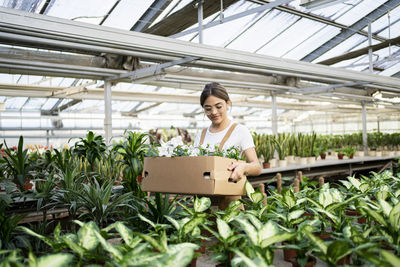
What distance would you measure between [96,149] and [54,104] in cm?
726

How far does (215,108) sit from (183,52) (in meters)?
1.41

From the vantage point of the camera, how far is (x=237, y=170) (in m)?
1.49

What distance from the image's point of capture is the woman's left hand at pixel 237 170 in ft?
4.83

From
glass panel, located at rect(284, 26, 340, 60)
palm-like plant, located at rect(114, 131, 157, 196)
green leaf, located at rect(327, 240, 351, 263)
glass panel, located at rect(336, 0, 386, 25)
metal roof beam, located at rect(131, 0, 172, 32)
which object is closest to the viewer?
green leaf, located at rect(327, 240, 351, 263)

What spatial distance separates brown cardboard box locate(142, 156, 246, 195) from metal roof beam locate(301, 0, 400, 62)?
21.9 feet

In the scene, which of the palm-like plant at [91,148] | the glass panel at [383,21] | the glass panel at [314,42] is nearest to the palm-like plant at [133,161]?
the palm-like plant at [91,148]

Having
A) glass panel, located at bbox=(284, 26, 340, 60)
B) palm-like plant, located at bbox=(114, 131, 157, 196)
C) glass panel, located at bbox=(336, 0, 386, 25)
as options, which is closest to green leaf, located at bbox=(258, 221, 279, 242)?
palm-like plant, located at bbox=(114, 131, 157, 196)

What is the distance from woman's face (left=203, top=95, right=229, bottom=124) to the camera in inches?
72.5

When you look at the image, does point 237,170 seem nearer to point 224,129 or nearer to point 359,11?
point 224,129

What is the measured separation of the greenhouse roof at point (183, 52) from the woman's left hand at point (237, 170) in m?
1.61

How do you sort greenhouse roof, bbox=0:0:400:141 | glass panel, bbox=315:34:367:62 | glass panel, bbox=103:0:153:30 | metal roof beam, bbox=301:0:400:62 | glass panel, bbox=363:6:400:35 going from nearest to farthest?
greenhouse roof, bbox=0:0:400:141 < glass panel, bbox=103:0:153:30 < metal roof beam, bbox=301:0:400:62 < glass panel, bbox=363:6:400:35 < glass panel, bbox=315:34:367:62

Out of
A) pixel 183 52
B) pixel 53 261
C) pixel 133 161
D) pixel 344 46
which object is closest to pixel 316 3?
pixel 183 52

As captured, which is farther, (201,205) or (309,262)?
(201,205)

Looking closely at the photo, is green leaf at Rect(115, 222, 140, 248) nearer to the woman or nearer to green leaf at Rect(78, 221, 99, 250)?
green leaf at Rect(78, 221, 99, 250)
